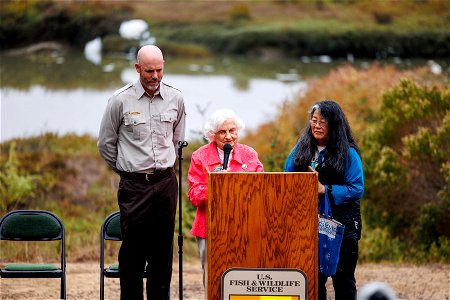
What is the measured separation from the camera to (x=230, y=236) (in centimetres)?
634

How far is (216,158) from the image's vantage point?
7.16 metres

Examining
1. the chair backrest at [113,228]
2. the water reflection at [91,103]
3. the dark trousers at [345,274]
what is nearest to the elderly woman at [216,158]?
the dark trousers at [345,274]

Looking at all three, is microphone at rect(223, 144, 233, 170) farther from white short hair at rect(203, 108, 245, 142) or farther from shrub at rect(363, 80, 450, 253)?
shrub at rect(363, 80, 450, 253)

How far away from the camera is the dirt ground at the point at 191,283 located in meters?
9.76

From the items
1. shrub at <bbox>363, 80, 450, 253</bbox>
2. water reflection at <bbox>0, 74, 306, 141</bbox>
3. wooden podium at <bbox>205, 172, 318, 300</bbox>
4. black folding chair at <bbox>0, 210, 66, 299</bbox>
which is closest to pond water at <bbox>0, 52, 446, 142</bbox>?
water reflection at <bbox>0, 74, 306, 141</bbox>

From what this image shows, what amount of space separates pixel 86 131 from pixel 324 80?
19.0ft

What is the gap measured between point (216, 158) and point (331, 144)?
0.82 m

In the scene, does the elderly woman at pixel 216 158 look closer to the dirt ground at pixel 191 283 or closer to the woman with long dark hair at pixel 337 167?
the woman with long dark hair at pixel 337 167

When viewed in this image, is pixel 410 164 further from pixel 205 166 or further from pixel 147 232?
pixel 147 232

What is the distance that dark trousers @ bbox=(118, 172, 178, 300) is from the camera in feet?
22.9

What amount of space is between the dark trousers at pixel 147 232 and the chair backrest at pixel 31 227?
1515 mm

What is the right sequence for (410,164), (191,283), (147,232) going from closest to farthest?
1. (147,232)
2. (191,283)
3. (410,164)

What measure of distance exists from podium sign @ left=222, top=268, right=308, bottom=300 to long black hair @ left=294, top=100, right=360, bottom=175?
95 cm

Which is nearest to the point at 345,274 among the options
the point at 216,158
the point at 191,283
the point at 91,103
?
the point at 216,158
